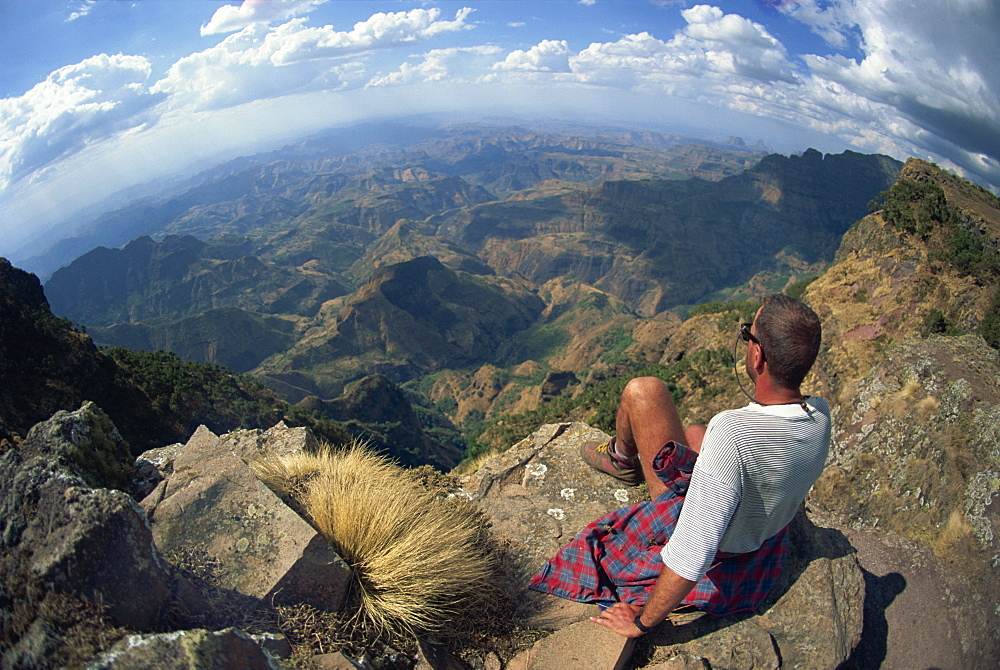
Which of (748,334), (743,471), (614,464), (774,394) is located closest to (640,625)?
(743,471)

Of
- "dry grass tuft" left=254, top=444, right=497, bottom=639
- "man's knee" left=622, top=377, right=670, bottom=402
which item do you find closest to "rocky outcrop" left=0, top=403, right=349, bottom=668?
"dry grass tuft" left=254, top=444, right=497, bottom=639

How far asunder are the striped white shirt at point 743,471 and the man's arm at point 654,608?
0.29 feet

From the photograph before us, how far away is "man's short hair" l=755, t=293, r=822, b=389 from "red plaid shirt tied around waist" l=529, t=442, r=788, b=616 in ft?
3.73

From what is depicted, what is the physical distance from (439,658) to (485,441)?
22678mm

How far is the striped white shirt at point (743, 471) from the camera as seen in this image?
10.2ft

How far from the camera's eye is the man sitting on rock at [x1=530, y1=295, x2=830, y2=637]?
3105 mm

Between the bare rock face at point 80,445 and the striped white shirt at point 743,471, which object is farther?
the bare rock face at point 80,445

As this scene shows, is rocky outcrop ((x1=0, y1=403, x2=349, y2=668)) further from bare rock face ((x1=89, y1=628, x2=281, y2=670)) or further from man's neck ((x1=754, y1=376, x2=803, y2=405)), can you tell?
man's neck ((x1=754, y1=376, x2=803, y2=405))

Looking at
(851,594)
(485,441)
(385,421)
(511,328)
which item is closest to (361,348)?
(511,328)

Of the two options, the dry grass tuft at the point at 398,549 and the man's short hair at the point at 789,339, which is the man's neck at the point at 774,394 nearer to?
the man's short hair at the point at 789,339

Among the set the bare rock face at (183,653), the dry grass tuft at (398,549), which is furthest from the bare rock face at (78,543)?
the dry grass tuft at (398,549)

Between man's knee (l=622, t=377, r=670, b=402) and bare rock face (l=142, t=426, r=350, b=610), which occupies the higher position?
bare rock face (l=142, t=426, r=350, b=610)

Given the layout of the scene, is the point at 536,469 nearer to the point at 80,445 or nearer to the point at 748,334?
the point at 748,334

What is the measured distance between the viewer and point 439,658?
355cm
